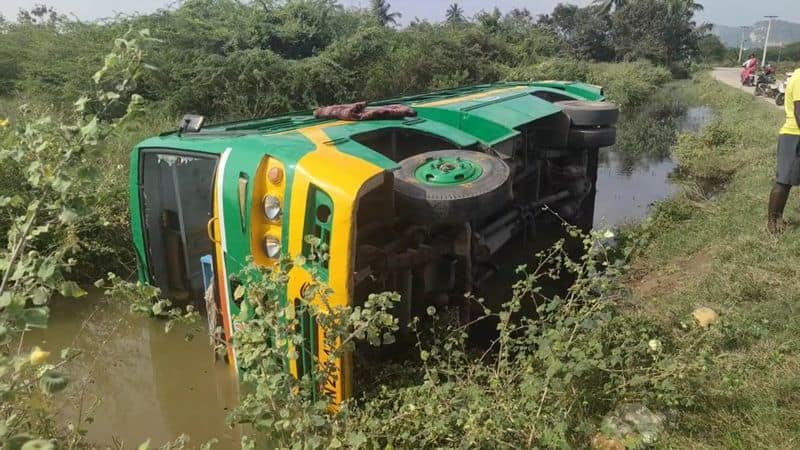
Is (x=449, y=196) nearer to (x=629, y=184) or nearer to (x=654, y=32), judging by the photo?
(x=629, y=184)

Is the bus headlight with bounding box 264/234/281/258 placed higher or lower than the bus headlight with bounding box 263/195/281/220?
lower

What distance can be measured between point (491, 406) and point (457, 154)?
78.2 inches

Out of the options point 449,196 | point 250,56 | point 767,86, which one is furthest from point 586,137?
point 767,86

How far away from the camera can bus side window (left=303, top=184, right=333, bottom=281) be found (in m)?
3.04

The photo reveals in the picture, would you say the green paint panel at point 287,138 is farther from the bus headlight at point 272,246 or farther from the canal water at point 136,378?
the canal water at point 136,378

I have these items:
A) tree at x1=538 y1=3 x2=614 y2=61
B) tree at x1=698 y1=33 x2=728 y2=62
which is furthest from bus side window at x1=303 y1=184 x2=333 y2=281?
tree at x1=698 y1=33 x2=728 y2=62

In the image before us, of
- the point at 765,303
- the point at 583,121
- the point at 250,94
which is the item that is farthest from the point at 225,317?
the point at 250,94

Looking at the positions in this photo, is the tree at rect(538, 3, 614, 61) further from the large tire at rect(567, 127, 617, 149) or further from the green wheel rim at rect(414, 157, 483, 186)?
the green wheel rim at rect(414, 157, 483, 186)

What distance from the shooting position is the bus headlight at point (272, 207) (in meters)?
3.27

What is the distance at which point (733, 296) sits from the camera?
4062 mm

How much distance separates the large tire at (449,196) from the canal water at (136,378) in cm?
79

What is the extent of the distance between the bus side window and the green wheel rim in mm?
950

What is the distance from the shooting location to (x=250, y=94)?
43.1 ft

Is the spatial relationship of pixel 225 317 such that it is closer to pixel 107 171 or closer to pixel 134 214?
pixel 134 214
